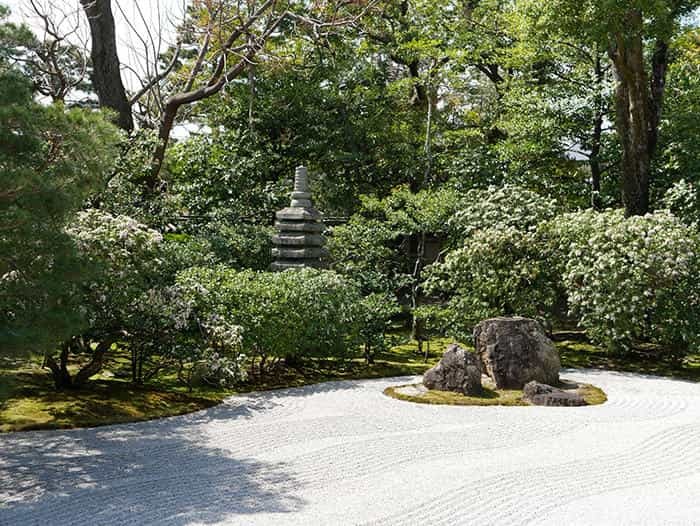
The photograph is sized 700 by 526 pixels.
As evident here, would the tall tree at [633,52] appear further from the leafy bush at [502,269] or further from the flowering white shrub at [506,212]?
the leafy bush at [502,269]

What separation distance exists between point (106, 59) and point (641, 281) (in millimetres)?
11267

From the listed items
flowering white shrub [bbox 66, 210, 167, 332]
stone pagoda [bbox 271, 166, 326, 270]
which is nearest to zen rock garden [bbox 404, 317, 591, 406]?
stone pagoda [bbox 271, 166, 326, 270]

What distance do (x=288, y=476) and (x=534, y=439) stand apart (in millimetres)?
2807

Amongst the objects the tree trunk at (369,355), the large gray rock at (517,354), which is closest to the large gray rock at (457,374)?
the large gray rock at (517,354)

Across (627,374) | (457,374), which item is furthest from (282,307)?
(627,374)

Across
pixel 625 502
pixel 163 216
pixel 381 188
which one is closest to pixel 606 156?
pixel 381 188

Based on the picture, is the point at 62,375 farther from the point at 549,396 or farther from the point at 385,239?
the point at 385,239

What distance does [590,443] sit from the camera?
7.49 metres

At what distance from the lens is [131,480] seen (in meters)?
6.05

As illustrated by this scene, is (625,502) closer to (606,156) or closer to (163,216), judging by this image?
(163,216)

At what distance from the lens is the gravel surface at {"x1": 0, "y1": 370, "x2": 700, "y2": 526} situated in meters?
5.34

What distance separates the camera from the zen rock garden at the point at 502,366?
10023 millimetres

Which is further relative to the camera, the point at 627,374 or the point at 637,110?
the point at 637,110

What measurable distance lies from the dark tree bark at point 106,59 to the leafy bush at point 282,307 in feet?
20.5
